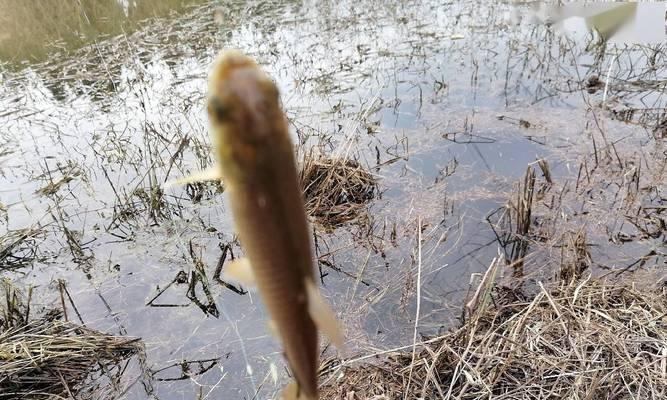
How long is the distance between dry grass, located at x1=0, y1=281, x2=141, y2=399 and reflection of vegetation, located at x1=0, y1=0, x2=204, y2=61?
26.3 feet

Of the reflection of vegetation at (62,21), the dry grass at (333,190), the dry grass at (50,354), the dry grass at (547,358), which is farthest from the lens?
the reflection of vegetation at (62,21)

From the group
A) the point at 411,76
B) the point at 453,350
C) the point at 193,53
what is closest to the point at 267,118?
the point at 453,350

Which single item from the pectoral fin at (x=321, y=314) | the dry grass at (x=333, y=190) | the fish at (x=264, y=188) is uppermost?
the fish at (x=264, y=188)

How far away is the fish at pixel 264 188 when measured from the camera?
2.98 ft

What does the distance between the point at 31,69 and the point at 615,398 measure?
1059cm

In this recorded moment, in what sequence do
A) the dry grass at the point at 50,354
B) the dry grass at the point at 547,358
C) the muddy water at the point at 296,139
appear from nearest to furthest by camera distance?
1. the dry grass at the point at 547,358
2. the dry grass at the point at 50,354
3. the muddy water at the point at 296,139

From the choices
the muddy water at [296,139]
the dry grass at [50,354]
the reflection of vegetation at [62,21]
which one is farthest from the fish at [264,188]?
the reflection of vegetation at [62,21]

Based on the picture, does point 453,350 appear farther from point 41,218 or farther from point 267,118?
point 41,218

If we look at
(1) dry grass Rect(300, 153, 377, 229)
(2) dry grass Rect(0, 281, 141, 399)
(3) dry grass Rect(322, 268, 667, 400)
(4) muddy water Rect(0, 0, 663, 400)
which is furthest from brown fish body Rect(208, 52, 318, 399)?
(1) dry grass Rect(300, 153, 377, 229)

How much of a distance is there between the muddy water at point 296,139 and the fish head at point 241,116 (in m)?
2.80

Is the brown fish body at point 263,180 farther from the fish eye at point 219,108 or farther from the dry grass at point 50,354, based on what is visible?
the dry grass at point 50,354

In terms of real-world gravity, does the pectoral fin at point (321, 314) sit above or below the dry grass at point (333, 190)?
above

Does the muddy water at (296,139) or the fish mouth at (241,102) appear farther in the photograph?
the muddy water at (296,139)

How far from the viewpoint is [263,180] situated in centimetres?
93
